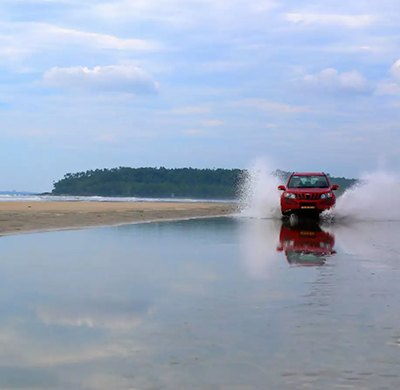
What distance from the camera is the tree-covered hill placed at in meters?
168

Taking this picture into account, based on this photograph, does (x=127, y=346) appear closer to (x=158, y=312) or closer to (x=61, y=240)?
(x=158, y=312)

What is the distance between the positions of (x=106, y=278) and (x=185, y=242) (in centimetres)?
713

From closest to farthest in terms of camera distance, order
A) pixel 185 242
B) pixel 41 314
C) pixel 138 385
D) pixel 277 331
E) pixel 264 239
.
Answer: pixel 138 385 < pixel 277 331 < pixel 41 314 < pixel 185 242 < pixel 264 239

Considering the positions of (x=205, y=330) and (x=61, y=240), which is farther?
(x=61, y=240)

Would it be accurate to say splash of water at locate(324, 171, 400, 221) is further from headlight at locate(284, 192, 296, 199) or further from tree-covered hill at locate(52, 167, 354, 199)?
tree-covered hill at locate(52, 167, 354, 199)

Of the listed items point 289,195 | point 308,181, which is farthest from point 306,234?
point 308,181

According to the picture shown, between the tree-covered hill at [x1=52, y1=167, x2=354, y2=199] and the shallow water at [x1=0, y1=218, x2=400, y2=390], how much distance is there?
144 meters

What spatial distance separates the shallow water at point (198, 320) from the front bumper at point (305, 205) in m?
14.2

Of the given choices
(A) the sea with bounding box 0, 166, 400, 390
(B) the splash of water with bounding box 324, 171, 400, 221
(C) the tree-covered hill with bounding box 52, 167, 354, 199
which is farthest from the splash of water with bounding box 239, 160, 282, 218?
(C) the tree-covered hill with bounding box 52, 167, 354, 199

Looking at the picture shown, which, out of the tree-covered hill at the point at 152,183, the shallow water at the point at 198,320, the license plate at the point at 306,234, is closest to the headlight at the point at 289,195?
the license plate at the point at 306,234

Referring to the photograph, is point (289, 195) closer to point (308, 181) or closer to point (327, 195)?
point (327, 195)

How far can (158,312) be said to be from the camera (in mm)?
8188

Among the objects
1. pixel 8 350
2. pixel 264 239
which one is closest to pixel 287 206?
pixel 264 239

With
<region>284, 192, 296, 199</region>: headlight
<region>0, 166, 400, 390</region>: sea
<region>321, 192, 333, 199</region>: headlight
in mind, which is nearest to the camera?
<region>0, 166, 400, 390</region>: sea
